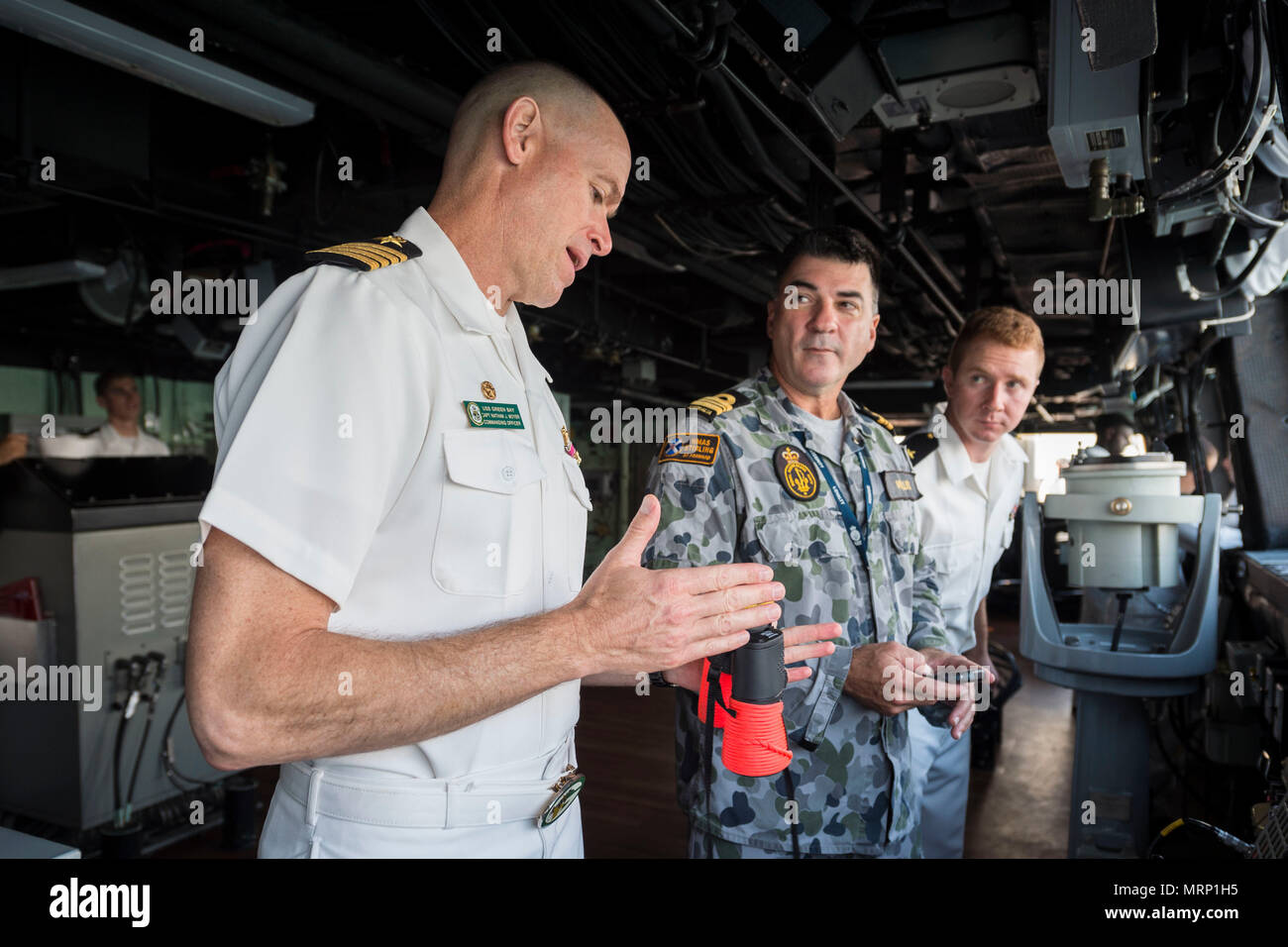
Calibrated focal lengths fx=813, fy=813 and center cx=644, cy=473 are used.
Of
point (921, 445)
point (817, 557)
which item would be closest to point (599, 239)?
point (817, 557)

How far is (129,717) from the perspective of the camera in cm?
315

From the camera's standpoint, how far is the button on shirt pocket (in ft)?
3.05

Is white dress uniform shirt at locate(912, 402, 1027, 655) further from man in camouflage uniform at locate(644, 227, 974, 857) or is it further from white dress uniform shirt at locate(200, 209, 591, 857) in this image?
white dress uniform shirt at locate(200, 209, 591, 857)

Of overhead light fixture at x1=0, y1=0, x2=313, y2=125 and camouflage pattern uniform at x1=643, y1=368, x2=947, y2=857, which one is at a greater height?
overhead light fixture at x1=0, y1=0, x2=313, y2=125

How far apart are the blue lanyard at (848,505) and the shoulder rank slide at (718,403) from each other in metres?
0.15

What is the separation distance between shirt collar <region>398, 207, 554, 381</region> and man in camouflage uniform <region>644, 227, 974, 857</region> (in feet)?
2.04

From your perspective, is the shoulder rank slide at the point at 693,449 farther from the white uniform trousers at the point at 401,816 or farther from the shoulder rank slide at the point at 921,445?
the shoulder rank slide at the point at 921,445

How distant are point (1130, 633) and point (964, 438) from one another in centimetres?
91

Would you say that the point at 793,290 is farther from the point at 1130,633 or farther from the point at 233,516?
the point at 1130,633

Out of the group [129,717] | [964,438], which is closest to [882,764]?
[964,438]

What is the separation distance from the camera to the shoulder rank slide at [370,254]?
0.92 m

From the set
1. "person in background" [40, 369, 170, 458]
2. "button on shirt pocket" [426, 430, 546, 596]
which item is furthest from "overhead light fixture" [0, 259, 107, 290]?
"button on shirt pocket" [426, 430, 546, 596]

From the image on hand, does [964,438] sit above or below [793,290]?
below
